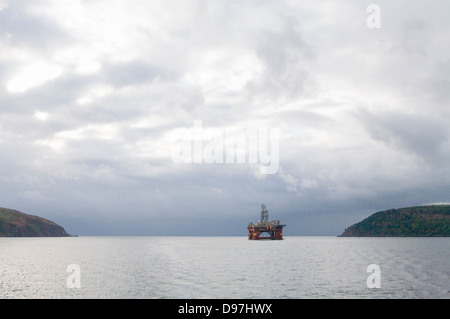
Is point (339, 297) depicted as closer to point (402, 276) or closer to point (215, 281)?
point (215, 281)

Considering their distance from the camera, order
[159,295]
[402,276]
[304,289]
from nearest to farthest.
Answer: [159,295], [304,289], [402,276]

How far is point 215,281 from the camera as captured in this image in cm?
6638
